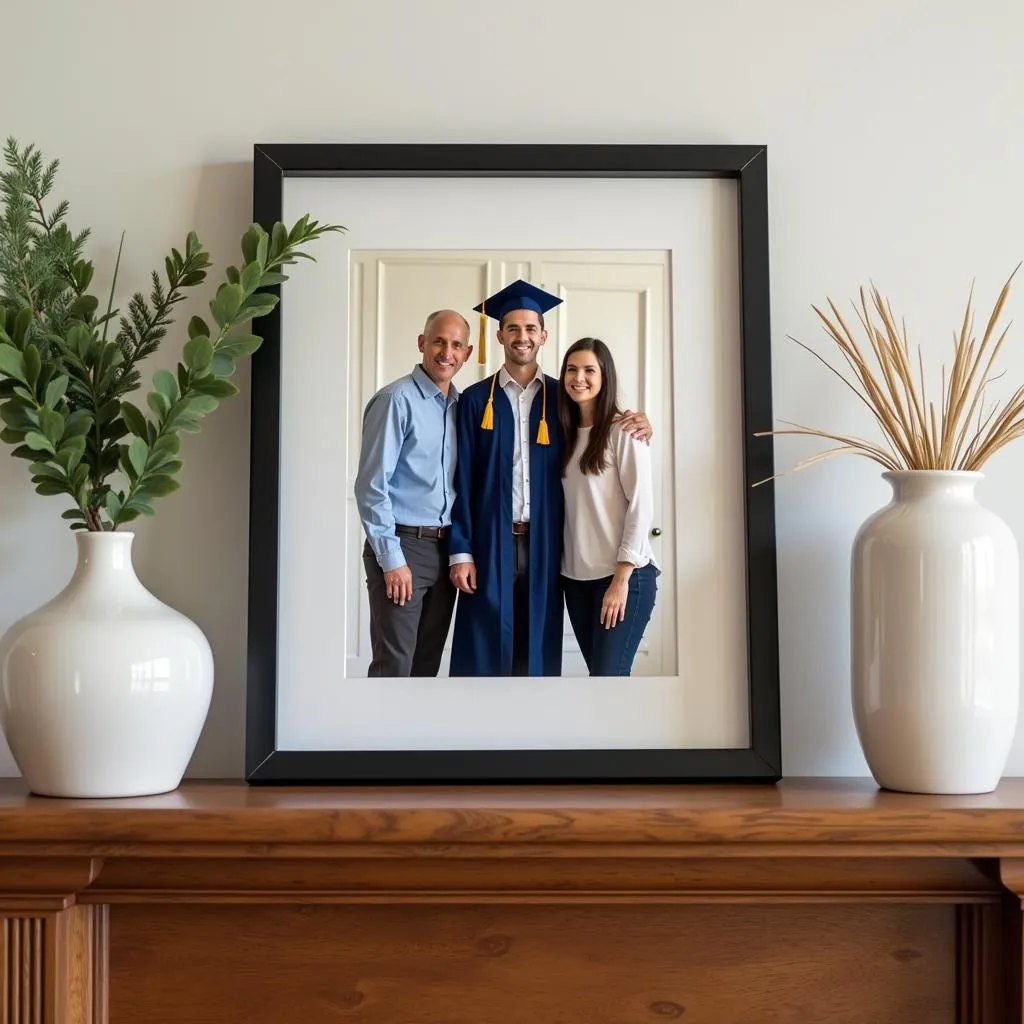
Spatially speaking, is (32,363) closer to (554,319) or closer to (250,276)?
(250,276)

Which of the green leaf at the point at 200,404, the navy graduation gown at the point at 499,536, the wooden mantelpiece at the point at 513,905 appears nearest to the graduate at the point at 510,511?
the navy graduation gown at the point at 499,536

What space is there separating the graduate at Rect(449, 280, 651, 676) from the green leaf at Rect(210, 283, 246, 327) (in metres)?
0.24

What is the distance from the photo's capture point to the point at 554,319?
1188 mm

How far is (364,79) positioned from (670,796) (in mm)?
828

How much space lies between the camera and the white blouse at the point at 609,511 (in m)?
1.17

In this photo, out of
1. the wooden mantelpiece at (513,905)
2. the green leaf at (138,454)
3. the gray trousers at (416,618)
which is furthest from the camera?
the gray trousers at (416,618)

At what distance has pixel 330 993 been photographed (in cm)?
108

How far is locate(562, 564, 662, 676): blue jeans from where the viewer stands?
1159mm

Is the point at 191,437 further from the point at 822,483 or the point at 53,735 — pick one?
the point at 822,483

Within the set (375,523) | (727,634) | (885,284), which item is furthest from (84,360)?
(885,284)

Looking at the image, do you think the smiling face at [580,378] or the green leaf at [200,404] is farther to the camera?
the smiling face at [580,378]

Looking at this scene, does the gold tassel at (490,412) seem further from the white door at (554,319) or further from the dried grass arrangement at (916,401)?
the dried grass arrangement at (916,401)

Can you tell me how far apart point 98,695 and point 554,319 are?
0.58 meters

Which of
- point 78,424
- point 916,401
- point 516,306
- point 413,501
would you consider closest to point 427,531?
point 413,501
